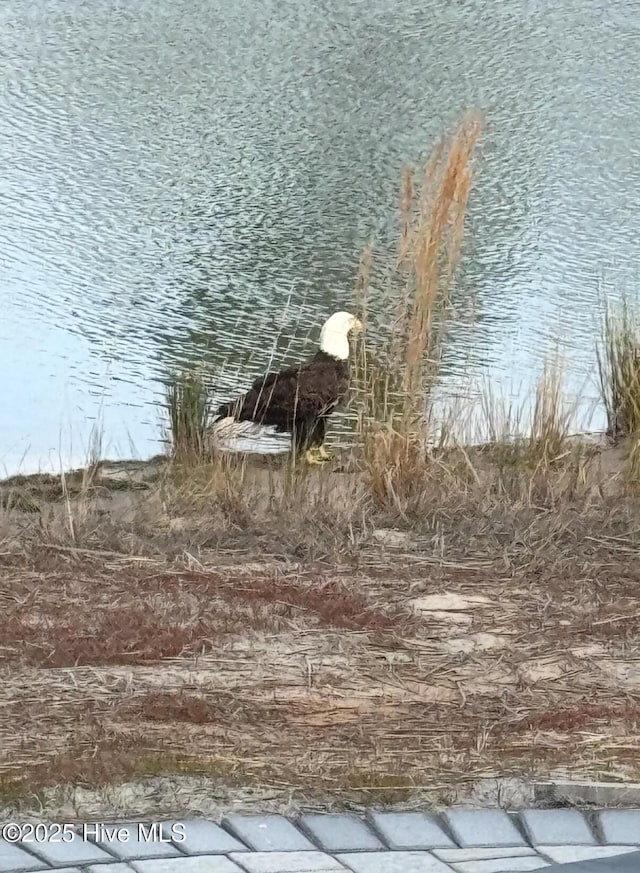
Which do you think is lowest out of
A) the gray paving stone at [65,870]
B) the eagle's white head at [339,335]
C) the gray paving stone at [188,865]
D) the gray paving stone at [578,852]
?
the gray paving stone at [578,852]

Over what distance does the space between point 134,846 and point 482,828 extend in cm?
59

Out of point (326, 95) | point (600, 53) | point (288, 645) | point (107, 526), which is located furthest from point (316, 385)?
point (600, 53)

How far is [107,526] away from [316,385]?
106 centimetres

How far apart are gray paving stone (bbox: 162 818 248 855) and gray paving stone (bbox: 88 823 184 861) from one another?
2cm

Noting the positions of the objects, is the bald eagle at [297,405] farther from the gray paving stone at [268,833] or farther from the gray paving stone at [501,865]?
the gray paving stone at [501,865]

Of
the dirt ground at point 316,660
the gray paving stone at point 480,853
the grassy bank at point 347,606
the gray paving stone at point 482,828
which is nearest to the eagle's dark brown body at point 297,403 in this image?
the grassy bank at point 347,606

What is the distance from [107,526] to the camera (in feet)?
11.7

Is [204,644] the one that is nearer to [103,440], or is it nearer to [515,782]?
[515,782]

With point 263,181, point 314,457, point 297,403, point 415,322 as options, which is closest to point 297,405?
point 297,403

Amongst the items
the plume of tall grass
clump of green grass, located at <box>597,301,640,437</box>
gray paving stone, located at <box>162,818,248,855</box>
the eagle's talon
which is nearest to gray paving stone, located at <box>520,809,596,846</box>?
gray paving stone, located at <box>162,818,248,855</box>

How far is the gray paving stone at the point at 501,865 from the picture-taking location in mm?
1996

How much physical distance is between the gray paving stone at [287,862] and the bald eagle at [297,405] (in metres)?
2.26

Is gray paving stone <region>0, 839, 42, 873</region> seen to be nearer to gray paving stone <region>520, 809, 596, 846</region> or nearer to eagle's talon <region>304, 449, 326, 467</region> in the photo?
gray paving stone <region>520, 809, 596, 846</region>

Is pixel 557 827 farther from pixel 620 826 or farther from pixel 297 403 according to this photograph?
pixel 297 403
